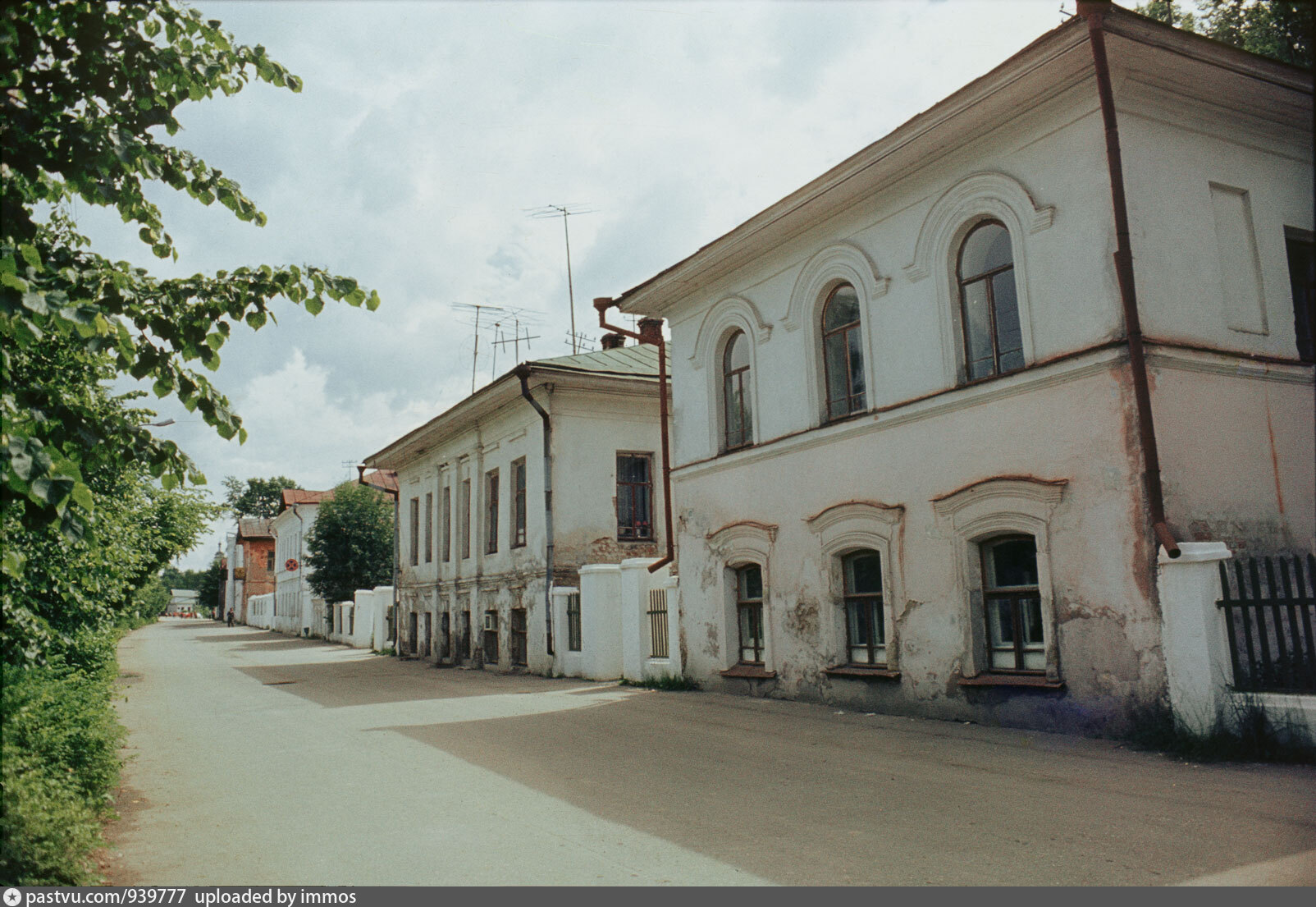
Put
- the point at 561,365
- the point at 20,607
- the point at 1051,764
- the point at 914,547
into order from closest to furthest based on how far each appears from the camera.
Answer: the point at 20,607 → the point at 1051,764 → the point at 914,547 → the point at 561,365

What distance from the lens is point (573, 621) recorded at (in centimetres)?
1939

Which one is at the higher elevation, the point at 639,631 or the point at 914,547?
the point at 914,547

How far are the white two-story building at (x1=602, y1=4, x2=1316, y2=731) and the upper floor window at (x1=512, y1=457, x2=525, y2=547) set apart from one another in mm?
10018

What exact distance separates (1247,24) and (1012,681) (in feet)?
38.6

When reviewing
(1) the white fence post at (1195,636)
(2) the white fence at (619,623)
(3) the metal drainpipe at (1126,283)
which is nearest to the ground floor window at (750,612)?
(2) the white fence at (619,623)

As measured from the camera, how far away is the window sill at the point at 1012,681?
374 inches

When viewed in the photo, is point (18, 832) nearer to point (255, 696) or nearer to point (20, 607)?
point (20, 607)

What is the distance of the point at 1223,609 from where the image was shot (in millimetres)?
8203

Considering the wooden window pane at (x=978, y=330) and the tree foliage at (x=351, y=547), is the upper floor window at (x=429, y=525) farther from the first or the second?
the wooden window pane at (x=978, y=330)

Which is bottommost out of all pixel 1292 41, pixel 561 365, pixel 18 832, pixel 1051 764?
pixel 1051 764

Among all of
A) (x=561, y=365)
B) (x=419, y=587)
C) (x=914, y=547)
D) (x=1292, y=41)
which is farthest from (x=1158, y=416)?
(x=419, y=587)

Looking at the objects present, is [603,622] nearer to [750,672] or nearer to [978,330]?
[750,672]

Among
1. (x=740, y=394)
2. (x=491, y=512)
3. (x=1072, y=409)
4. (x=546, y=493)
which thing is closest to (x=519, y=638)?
(x=491, y=512)

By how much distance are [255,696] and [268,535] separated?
70407 millimetres
